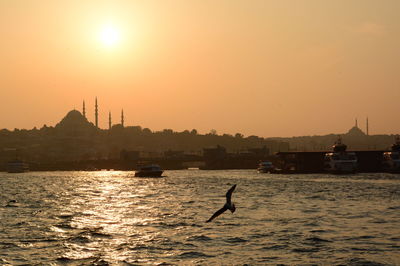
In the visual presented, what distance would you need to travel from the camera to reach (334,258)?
131ft

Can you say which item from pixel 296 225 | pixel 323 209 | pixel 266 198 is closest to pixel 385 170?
pixel 266 198

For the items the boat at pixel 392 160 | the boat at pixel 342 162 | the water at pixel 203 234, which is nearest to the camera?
the water at pixel 203 234

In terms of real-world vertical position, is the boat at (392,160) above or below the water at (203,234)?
above

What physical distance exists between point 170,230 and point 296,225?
10756 millimetres

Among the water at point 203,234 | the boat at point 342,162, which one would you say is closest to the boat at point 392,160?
the boat at point 342,162

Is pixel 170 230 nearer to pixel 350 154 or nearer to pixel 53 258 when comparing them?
pixel 53 258

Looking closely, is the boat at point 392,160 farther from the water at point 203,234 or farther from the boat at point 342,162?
the water at point 203,234

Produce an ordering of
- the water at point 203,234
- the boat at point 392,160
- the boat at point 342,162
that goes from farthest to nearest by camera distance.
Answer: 1. the boat at point 342,162
2. the boat at point 392,160
3. the water at point 203,234

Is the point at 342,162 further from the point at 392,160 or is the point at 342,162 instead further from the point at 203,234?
the point at 203,234

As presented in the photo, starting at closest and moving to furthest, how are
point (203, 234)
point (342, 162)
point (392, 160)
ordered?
point (203, 234) < point (392, 160) < point (342, 162)

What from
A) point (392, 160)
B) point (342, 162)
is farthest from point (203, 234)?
point (392, 160)

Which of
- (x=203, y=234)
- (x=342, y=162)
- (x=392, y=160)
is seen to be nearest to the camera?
(x=203, y=234)

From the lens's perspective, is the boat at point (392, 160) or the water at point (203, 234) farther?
the boat at point (392, 160)

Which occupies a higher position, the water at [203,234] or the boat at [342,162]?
the boat at [342,162]
